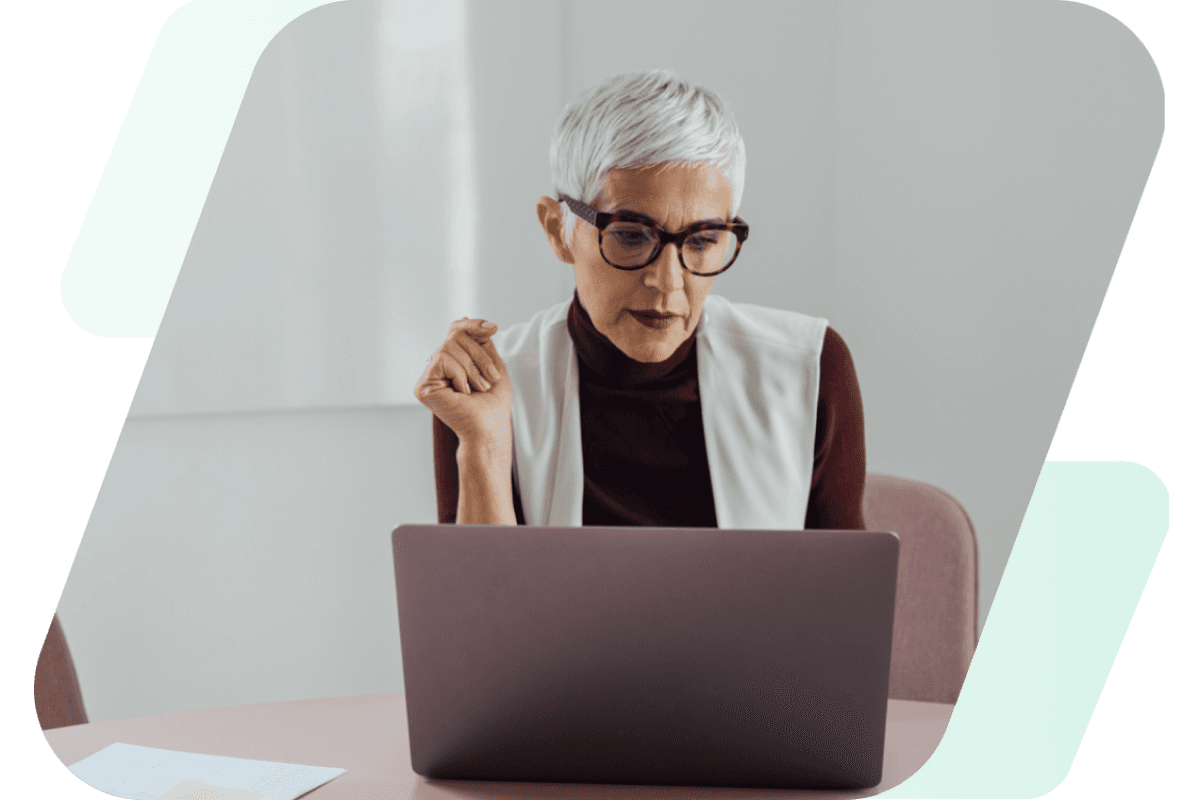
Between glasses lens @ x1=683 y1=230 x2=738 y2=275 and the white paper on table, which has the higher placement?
glasses lens @ x1=683 y1=230 x2=738 y2=275

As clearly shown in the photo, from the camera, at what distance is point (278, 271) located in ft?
4.40

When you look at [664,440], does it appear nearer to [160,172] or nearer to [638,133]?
[638,133]

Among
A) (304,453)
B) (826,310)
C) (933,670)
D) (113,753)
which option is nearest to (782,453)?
(826,310)

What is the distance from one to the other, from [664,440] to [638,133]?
0.30m

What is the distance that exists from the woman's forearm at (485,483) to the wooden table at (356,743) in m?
0.25

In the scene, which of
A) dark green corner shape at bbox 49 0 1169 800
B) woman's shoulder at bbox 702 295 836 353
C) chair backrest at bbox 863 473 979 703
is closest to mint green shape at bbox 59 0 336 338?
dark green corner shape at bbox 49 0 1169 800

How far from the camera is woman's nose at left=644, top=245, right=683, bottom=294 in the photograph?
1234 mm

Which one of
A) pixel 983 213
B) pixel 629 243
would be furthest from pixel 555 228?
pixel 983 213

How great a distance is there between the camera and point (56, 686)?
141 centimetres

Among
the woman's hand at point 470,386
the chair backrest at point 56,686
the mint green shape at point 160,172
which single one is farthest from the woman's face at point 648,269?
the chair backrest at point 56,686

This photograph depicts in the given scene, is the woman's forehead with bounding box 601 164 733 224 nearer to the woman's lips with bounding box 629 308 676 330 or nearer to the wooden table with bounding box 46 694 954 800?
the woman's lips with bounding box 629 308 676 330

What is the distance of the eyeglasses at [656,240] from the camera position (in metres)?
1.23

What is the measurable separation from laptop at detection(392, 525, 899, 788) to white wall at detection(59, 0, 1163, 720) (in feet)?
0.45

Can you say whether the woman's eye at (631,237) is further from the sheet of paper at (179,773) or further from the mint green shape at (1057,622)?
the sheet of paper at (179,773)
